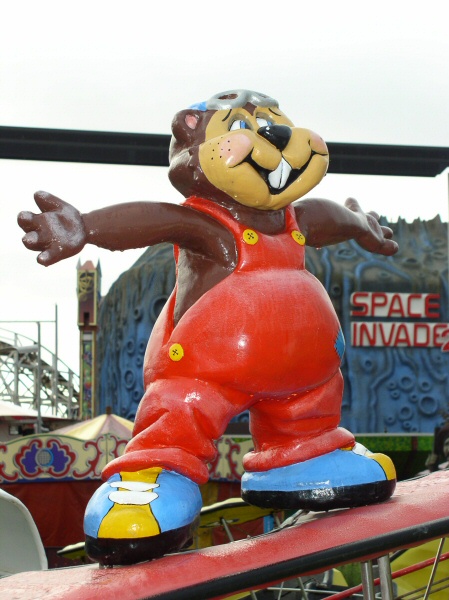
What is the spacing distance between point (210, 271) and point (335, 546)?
0.80 meters

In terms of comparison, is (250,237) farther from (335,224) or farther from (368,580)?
(368,580)

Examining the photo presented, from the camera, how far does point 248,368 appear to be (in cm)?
196

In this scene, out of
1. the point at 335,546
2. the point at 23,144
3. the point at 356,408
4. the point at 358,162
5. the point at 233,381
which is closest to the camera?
the point at 335,546

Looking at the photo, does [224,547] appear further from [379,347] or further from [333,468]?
[379,347]

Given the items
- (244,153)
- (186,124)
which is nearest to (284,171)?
(244,153)

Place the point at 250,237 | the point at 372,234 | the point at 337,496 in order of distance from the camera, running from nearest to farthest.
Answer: the point at 337,496
the point at 250,237
the point at 372,234

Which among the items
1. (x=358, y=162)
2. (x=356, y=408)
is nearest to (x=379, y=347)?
(x=356, y=408)

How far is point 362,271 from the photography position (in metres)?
14.0

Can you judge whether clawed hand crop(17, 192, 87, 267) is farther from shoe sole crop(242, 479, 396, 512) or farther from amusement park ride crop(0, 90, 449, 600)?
shoe sole crop(242, 479, 396, 512)

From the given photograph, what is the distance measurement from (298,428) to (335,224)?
58cm

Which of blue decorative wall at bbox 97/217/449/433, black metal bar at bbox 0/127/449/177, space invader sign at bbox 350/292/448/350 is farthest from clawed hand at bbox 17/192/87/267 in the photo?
space invader sign at bbox 350/292/448/350

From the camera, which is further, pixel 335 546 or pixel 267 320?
pixel 267 320

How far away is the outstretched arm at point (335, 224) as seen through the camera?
7.57 feet

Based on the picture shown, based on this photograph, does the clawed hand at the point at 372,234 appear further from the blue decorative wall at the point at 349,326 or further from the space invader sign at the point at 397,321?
the space invader sign at the point at 397,321
